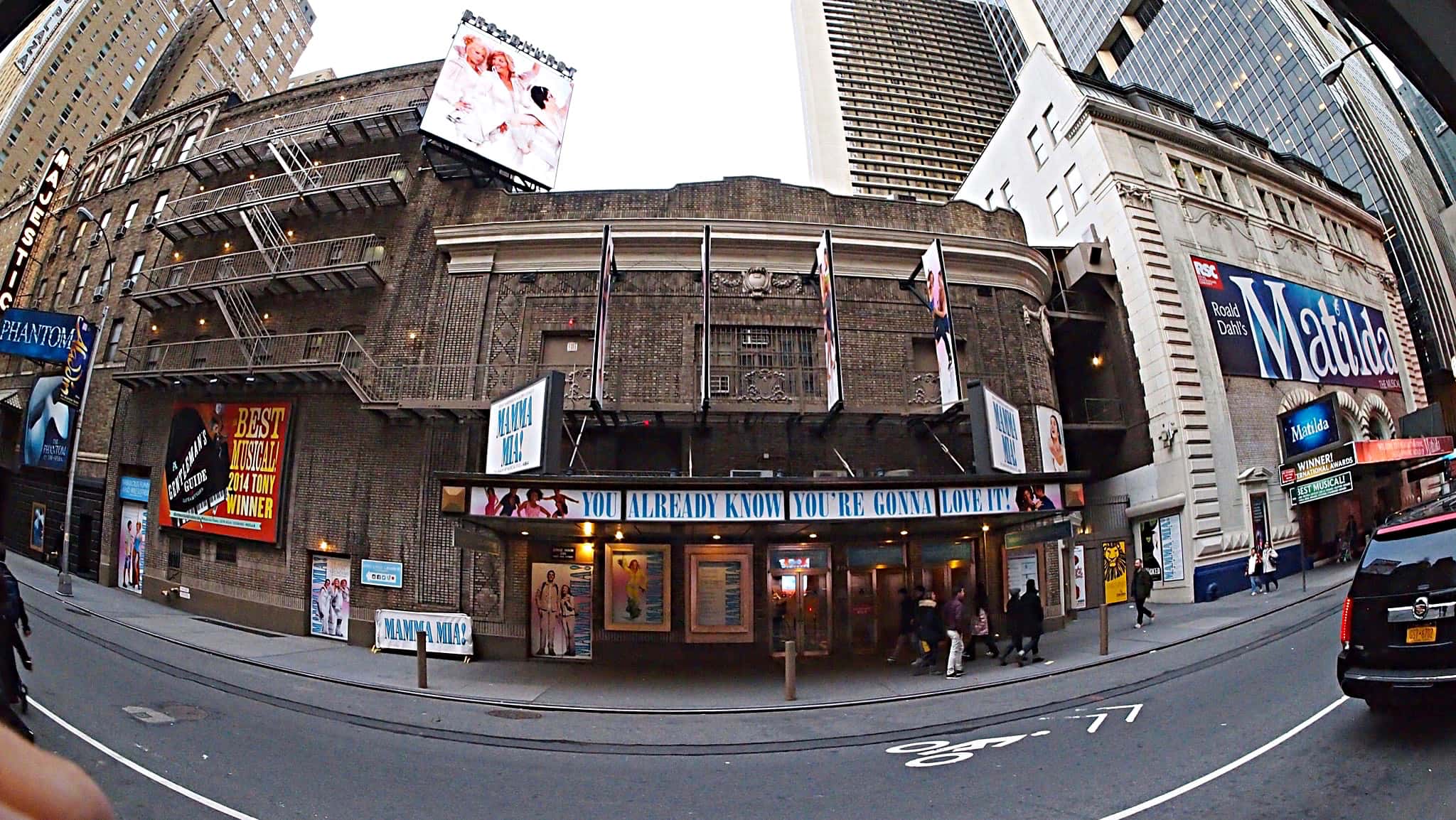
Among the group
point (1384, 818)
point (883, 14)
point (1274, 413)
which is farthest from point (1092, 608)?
point (883, 14)

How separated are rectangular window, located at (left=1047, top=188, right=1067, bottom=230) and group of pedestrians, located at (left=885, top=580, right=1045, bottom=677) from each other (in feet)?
69.8

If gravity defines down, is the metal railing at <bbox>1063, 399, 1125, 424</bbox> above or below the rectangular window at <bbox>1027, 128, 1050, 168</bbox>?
below

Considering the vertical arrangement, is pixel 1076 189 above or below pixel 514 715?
above

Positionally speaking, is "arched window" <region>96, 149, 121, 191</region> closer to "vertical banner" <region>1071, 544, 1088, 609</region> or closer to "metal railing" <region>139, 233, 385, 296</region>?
"metal railing" <region>139, 233, 385, 296</region>

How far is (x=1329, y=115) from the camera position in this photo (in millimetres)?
50594

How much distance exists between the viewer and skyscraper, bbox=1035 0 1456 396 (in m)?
48.8

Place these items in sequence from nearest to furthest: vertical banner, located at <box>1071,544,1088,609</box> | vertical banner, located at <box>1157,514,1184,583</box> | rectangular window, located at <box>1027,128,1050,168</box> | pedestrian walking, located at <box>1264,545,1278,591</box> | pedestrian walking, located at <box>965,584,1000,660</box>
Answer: pedestrian walking, located at <box>965,584,1000,660</box> < pedestrian walking, located at <box>1264,545,1278,591</box> < vertical banner, located at <box>1071,544,1088,609</box> < vertical banner, located at <box>1157,514,1184,583</box> < rectangular window, located at <box>1027,128,1050,168</box>

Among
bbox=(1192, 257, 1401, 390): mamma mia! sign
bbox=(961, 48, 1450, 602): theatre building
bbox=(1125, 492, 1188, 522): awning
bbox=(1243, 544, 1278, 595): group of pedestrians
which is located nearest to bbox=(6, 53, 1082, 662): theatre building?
bbox=(961, 48, 1450, 602): theatre building

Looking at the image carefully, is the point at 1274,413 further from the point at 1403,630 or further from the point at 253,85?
the point at 253,85

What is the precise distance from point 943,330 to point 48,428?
77.6 feet

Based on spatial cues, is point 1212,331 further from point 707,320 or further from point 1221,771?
point 1221,771

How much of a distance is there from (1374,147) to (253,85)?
12118 centimetres

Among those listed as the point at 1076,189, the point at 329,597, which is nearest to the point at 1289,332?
the point at 1076,189

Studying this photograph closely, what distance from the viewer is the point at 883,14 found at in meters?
106
